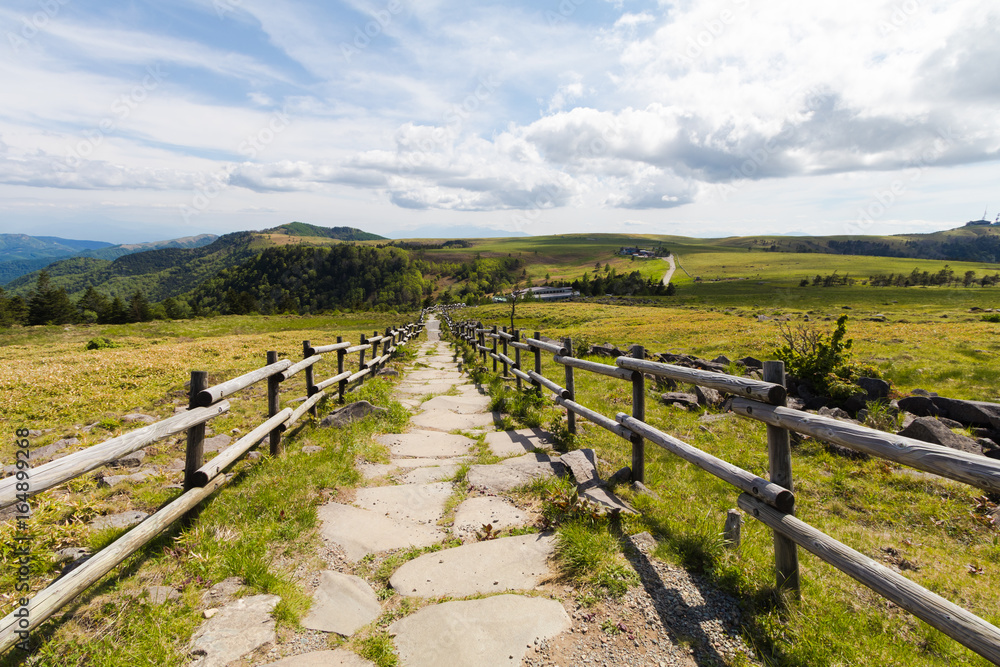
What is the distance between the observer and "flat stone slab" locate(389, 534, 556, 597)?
3.98 meters

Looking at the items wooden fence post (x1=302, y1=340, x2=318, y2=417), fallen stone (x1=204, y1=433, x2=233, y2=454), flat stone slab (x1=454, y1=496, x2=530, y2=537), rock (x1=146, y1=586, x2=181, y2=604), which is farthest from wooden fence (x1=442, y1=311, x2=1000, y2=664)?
fallen stone (x1=204, y1=433, x2=233, y2=454)

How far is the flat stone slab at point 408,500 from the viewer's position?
5520 mm

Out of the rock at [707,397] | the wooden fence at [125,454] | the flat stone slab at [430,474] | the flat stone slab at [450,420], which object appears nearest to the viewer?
the wooden fence at [125,454]

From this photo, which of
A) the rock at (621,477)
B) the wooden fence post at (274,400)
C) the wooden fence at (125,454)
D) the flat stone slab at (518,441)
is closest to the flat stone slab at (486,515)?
the rock at (621,477)

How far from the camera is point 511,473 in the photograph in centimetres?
652

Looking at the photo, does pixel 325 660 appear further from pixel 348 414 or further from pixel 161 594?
pixel 348 414

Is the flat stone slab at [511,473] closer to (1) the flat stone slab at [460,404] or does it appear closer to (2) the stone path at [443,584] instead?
(2) the stone path at [443,584]

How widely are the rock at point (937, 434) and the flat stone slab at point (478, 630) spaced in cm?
680

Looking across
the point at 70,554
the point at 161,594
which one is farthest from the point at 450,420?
the point at 161,594

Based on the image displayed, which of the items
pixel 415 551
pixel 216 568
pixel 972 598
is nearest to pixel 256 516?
pixel 216 568

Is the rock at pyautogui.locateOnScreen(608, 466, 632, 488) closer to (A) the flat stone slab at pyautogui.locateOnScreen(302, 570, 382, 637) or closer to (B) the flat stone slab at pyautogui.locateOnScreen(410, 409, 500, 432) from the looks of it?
(A) the flat stone slab at pyautogui.locateOnScreen(302, 570, 382, 637)

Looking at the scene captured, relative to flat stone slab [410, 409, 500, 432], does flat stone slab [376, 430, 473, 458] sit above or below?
above

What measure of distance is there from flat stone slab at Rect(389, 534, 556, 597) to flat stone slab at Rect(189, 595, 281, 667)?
106 centimetres

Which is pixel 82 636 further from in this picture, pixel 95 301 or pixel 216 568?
pixel 95 301
